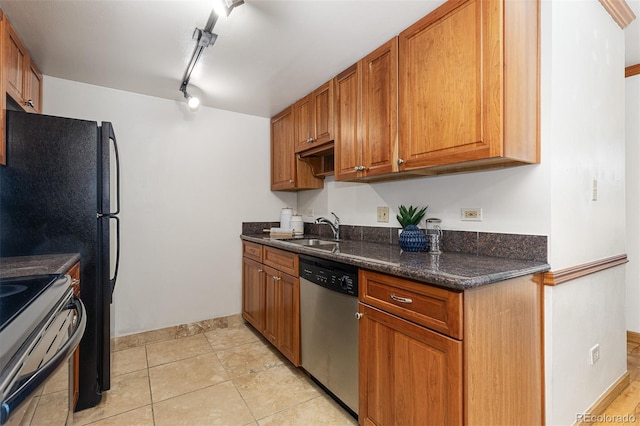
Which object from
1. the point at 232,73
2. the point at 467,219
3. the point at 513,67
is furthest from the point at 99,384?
the point at 513,67

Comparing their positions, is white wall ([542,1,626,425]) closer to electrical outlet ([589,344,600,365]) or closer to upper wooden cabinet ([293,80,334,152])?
electrical outlet ([589,344,600,365])

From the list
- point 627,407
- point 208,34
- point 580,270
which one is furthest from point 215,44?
point 627,407

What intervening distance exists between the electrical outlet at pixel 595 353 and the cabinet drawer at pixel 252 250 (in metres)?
2.30

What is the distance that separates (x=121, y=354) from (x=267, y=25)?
2.71 metres

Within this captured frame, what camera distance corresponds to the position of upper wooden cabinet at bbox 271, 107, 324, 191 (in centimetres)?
304

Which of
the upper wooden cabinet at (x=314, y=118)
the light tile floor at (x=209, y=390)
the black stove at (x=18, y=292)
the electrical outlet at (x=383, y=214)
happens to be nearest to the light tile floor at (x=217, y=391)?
the light tile floor at (x=209, y=390)

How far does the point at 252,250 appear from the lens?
9.72 ft

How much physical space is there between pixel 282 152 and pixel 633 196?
10.2ft

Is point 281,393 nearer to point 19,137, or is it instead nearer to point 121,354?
point 121,354

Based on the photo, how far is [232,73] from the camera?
2359mm

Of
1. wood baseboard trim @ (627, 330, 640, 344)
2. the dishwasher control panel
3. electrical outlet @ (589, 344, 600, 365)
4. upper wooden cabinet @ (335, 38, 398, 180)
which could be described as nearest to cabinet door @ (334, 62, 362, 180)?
upper wooden cabinet @ (335, 38, 398, 180)

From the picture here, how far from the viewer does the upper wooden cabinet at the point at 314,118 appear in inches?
97.3

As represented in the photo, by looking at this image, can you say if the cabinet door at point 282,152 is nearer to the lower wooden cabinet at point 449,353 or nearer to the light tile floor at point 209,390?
the light tile floor at point 209,390

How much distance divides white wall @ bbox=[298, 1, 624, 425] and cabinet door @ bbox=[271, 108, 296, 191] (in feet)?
4.81
